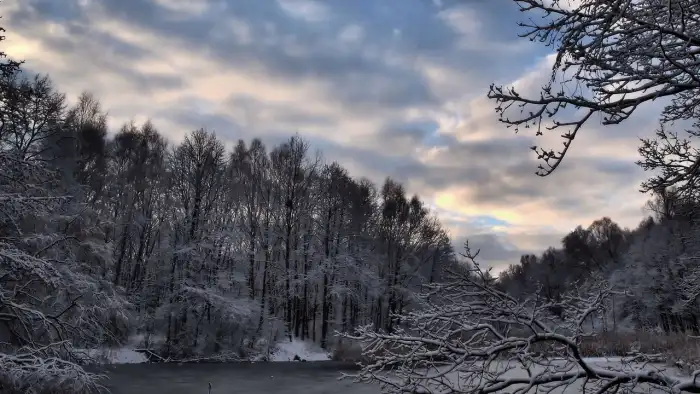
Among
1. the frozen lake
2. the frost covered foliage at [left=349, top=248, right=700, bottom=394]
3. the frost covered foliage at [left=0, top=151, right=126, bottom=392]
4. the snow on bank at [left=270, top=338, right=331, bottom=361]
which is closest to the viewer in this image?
the frost covered foliage at [left=349, top=248, right=700, bottom=394]

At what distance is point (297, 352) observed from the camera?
105ft

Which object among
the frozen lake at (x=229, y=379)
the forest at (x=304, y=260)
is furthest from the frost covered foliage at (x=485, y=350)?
the frozen lake at (x=229, y=379)

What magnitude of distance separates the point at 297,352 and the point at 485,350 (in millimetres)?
30115

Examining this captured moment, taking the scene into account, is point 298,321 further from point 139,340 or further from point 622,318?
point 622,318

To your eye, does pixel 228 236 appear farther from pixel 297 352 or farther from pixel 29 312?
pixel 29 312

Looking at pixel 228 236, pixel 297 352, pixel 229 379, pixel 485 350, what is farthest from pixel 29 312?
pixel 297 352

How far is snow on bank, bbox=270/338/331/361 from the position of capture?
31.0m

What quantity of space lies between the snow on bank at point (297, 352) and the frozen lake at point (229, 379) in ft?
10.7

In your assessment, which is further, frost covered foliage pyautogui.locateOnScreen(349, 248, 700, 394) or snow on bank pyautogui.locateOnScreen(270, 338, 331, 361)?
snow on bank pyautogui.locateOnScreen(270, 338, 331, 361)

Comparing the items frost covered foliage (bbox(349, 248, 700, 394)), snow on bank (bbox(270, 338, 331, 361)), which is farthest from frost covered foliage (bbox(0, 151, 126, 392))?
snow on bank (bbox(270, 338, 331, 361))

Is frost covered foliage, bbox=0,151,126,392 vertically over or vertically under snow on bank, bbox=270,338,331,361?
over

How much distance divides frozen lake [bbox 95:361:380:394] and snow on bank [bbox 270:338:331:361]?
3273mm

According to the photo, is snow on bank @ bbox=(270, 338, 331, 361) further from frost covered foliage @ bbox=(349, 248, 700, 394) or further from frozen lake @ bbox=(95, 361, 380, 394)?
frost covered foliage @ bbox=(349, 248, 700, 394)

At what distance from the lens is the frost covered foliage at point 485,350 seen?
366 cm
